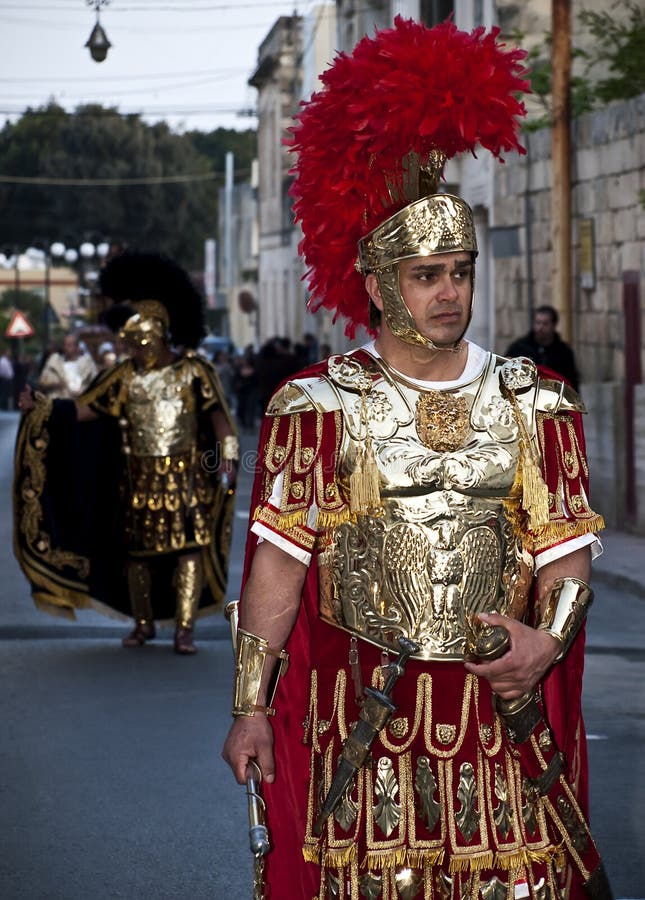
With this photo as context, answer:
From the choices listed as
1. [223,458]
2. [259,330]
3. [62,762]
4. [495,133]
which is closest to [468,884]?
[495,133]

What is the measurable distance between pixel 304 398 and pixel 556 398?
0.52 m

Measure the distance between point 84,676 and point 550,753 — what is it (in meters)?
5.70

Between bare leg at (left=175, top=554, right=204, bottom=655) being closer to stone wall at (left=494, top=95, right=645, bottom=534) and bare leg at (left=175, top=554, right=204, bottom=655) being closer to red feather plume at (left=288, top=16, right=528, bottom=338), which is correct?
stone wall at (left=494, top=95, right=645, bottom=534)

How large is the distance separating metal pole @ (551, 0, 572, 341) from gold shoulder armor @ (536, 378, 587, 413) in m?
13.5

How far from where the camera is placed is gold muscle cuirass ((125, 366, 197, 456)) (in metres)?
9.99

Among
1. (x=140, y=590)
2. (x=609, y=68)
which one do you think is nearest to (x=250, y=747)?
(x=140, y=590)

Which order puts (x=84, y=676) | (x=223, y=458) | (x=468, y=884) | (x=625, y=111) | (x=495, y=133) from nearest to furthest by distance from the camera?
(x=468, y=884) → (x=495, y=133) → (x=84, y=676) → (x=223, y=458) → (x=625, y=111)

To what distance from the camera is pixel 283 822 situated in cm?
392

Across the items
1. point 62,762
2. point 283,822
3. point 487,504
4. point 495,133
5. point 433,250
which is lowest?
point 62,762

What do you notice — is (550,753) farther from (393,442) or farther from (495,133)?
(495,133)

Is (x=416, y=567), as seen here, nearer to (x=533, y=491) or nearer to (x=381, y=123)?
(x=533, y=491)

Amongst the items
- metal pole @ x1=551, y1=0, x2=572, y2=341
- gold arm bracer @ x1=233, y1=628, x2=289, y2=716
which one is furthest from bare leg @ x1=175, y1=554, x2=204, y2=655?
metal pole @ x1=551, y1=0, x2=572, y2=341

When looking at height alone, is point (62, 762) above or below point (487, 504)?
below

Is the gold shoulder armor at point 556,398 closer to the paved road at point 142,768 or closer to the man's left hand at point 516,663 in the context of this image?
the man's left hand at point 516,663
